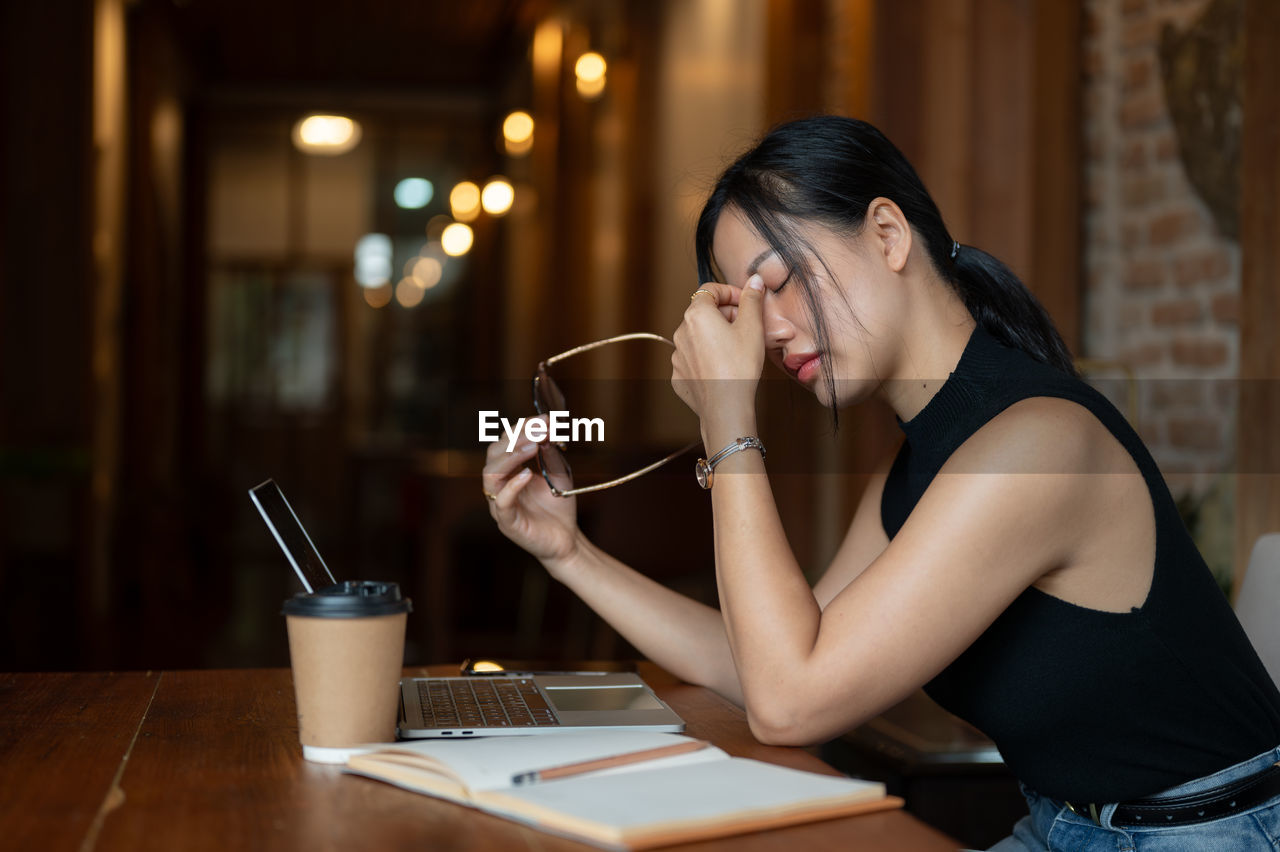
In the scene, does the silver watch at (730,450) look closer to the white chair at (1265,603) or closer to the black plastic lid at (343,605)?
the black plastic lid at (343,605)

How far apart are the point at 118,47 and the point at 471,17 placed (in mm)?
2441

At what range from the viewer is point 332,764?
95 cm

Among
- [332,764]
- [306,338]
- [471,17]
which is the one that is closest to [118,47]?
[471,17]

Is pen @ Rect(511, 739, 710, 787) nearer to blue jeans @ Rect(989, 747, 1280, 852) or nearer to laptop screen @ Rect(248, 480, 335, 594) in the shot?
laptop screen @ Rect(248, 480, 335, 594)

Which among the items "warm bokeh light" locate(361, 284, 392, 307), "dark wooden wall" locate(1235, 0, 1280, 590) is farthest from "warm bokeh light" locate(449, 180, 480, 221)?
"dark wooden wall" locate(1235, 0, 1280, 590)

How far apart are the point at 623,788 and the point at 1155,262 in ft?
7.54

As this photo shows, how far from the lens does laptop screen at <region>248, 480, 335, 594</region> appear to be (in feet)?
3.35

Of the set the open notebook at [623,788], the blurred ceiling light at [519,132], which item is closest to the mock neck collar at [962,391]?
the open notebook at [623,788]

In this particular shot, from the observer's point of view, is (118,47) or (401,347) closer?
(118,47)

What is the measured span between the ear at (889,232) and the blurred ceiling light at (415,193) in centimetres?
904

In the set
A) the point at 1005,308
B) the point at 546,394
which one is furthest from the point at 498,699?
the point at 1005,308

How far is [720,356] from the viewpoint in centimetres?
120

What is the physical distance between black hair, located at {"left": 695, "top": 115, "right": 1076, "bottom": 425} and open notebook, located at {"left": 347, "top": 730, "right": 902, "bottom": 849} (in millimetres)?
526

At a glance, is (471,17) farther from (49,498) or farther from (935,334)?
(935,334)
